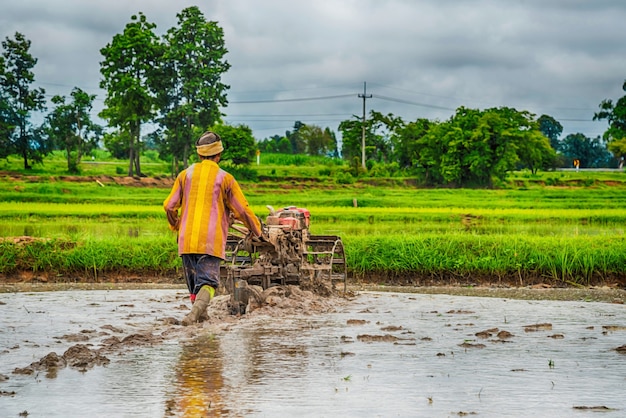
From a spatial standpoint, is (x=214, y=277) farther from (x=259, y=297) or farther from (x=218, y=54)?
(x=218, y=54)

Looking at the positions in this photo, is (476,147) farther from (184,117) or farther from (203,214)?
(203,214)

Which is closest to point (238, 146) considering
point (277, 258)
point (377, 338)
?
point (277, 258)

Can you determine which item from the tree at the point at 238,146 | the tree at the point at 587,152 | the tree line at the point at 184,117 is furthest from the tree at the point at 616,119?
the tree at the point at 587,152

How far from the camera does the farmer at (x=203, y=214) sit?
7703 mm

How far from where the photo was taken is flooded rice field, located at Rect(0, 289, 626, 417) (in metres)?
5.81

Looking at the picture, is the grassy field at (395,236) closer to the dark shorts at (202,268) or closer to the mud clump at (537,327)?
the mud clump at (537,327)

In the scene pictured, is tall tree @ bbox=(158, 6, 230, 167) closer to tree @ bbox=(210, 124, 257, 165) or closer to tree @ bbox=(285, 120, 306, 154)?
tree @ bbox=(210, 124, 257, 165)

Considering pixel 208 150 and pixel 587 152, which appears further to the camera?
pixel 587 152

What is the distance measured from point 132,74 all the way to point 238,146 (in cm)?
724

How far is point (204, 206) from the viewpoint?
25.3 feet

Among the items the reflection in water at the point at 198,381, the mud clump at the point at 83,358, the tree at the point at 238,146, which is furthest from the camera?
the tree at the point at 238,146

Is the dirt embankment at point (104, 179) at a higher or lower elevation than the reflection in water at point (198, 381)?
higher

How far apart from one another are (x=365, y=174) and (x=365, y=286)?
4262 centimetres

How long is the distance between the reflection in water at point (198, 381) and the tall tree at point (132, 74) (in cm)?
4387
